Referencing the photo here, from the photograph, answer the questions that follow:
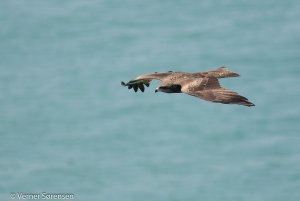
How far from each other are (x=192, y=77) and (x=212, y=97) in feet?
8.75

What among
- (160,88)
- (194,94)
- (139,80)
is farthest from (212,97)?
(139,80)

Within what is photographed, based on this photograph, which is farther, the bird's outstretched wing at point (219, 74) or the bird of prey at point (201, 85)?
the bird's outstretched wing at point (219, 74)

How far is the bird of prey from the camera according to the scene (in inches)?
1300

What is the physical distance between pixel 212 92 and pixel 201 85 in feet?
3.22

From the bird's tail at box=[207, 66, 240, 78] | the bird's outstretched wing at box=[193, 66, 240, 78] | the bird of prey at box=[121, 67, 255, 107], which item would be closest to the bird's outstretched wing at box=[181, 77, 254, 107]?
the bird of prey at box=[121, 67, 255, 107]

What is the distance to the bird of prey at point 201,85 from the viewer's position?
1300 inches

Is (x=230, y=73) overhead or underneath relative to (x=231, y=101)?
overhead

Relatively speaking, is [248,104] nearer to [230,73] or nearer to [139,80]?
[230,73]

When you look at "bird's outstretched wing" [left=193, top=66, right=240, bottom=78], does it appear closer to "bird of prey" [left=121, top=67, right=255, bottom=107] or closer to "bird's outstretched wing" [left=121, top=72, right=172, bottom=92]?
"bird of prey" [left=121, top=67, right=255, bottom=107]

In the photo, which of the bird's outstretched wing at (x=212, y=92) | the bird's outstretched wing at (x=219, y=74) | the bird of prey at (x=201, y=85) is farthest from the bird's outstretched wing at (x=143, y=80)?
the bird's outstretched wing at (x=212, y=92)

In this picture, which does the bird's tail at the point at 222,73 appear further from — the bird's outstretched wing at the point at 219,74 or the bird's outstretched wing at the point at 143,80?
the bird's outstretched wing at the point at 143,80

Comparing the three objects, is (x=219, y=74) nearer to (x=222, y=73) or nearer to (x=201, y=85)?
(x=222, y=73)

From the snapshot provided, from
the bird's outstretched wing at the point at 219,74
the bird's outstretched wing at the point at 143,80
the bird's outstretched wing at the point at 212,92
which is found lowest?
the bird's outstretched wing at the point at 212,92

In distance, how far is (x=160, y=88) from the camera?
36.1 m
